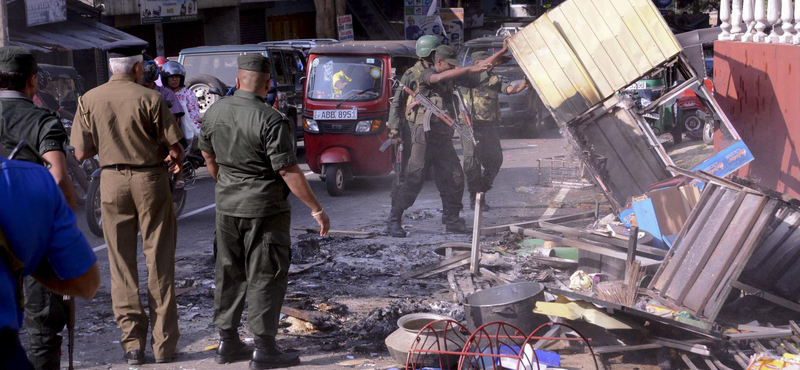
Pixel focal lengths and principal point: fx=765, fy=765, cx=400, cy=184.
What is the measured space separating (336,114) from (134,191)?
19.5 ft

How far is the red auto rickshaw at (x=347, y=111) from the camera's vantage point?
10156 mm

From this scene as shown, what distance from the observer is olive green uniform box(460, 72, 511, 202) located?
8.95 meters

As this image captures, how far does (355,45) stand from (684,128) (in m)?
7.57

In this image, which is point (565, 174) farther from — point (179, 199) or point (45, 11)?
point (45, 11)

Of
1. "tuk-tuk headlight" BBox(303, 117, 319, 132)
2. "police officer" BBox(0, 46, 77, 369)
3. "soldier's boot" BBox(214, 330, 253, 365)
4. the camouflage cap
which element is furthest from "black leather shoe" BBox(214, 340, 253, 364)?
"tuk-tuk headlight" BBox(303, 117, 319, 132)

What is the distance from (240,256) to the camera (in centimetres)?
447

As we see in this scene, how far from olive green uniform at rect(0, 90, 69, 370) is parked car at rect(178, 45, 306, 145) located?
7719 mm

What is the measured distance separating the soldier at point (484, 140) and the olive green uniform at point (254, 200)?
477 centimetres

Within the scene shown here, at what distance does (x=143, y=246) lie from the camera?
4.46 m

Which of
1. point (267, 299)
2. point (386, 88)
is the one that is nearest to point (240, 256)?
point (267, 299)

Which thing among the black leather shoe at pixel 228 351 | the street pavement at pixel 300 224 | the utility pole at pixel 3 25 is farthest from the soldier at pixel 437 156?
the utility pole at pixel 3 25

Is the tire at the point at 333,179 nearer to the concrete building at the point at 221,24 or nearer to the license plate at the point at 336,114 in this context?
the license plate at the point at 336,114

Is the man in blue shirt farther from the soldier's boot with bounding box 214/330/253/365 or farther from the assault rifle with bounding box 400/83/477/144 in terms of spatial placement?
the assault rifle with bounding box 400/83/477/144

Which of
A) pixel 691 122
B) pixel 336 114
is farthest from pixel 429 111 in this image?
pixel 691 122
